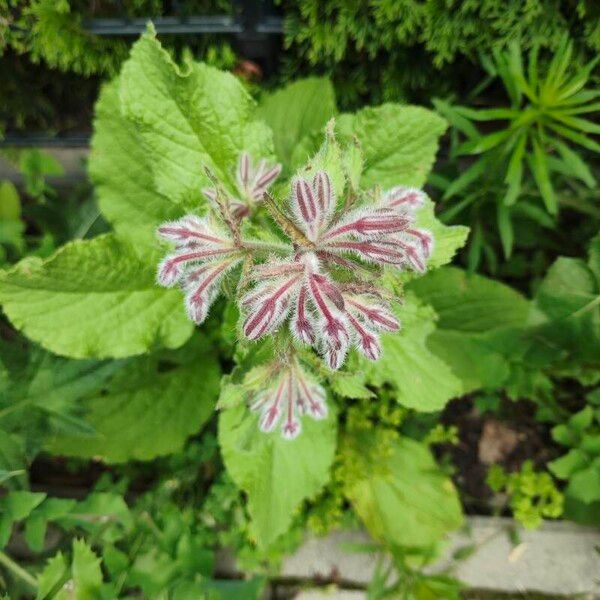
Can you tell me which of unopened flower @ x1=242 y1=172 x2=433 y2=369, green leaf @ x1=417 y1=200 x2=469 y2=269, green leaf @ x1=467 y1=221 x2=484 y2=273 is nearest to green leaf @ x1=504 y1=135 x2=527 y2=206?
green leaf @ x1=467 y1=221 x2=484 y2=273

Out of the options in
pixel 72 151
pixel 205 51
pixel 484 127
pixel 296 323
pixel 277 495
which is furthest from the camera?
pixel 72 151

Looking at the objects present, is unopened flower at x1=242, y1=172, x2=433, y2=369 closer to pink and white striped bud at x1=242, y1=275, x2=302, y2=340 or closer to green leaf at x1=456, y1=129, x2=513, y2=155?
pink and white striped bud at x1=242, y1=275, x2=302, y2=340

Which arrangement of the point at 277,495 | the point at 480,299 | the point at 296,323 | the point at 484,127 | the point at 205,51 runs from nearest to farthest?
the point at 296,323 → the point at 277,495 → the point at 480,299 → the point at 205,51 → the point at 484,127

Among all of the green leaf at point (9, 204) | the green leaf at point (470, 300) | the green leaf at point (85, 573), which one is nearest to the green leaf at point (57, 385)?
the green leaf at point (85, 573)

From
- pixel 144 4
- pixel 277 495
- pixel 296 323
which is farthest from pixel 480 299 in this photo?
pixel 144 4

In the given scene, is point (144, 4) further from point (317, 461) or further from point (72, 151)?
point (317, 461)

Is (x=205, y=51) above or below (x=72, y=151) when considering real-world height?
above

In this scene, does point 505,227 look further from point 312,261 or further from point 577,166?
point 312,261

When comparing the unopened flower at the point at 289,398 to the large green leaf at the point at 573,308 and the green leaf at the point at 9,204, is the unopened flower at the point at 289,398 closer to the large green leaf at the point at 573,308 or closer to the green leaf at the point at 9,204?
the large green leaf at the point at 573,308
